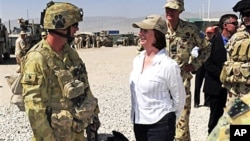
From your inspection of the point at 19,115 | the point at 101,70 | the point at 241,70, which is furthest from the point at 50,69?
the point at 101,70

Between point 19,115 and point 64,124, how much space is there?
561 centimetres

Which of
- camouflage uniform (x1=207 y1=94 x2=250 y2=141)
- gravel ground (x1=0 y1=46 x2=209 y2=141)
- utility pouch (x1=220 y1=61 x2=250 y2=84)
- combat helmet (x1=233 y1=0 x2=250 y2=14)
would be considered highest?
combat helmet (x1=233 y1=0 x2=250 y2=14)

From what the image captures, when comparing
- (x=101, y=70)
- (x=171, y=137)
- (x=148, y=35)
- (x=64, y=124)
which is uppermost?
(x=148, y=35)

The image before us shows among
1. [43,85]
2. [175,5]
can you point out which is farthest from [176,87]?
[175,5]

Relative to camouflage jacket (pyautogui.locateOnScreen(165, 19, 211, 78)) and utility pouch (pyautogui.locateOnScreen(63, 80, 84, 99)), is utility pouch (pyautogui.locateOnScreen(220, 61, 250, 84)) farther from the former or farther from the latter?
utility pouch (pyautogui.locateOnScreen(63, 80, 84, 99))

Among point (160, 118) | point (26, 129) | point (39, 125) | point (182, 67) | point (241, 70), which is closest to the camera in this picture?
point (39, 125)

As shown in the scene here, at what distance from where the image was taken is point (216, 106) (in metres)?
5.66

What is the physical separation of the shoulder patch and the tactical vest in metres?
2.97

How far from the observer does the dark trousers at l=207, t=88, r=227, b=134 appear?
5641mm

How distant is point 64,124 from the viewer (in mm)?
3141

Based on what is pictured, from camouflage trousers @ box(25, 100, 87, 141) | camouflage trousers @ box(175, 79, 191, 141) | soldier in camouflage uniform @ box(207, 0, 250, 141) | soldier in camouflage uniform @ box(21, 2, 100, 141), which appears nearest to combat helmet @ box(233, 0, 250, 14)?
soldier in camouflage uniform @ box(207, 0, 250, 141)

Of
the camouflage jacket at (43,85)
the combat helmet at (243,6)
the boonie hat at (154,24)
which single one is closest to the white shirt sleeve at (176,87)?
the boonie hat at (154,24)

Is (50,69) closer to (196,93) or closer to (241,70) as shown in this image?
(241,70)

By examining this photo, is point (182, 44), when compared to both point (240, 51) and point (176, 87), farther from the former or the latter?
point (176, 87)
